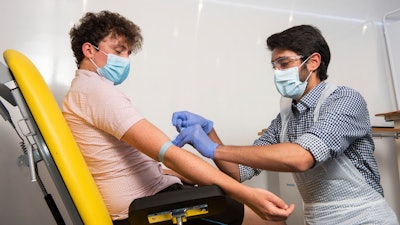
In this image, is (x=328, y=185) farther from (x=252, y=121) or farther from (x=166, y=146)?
(x=252, y=121)

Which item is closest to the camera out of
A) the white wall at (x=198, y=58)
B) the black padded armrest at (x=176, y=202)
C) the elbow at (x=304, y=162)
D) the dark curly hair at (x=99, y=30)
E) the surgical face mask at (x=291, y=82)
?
the black padded armrest at (x=176, y=202)

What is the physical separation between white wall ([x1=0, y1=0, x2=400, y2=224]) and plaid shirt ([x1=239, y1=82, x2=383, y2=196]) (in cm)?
74

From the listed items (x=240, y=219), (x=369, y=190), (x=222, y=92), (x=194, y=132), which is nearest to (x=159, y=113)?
(x=222, y=92)

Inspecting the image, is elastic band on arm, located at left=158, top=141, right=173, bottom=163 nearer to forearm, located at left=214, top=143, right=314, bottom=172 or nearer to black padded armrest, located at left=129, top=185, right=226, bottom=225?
black padded armrest, located at left=129, top=185, right=226, bottom=225

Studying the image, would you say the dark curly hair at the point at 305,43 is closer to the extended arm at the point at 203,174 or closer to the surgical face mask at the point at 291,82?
the surgical face mask at the point at 291,82

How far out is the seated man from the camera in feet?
2.86

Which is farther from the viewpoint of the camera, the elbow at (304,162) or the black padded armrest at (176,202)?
the elbow at (304,162)

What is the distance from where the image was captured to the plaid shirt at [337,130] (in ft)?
3.63

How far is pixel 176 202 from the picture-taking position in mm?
769

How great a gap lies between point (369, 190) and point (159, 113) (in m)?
1.17

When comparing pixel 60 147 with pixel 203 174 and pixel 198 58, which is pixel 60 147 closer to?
pixel 203 174

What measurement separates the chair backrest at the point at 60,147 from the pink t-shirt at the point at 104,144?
0.15 meters

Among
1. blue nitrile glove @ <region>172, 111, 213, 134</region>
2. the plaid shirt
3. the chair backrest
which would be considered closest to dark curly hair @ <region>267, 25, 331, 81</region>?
the plaid shirt

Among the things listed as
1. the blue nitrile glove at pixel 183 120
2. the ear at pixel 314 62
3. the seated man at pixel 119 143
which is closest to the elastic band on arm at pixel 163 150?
the seated man at pixel 119 143
